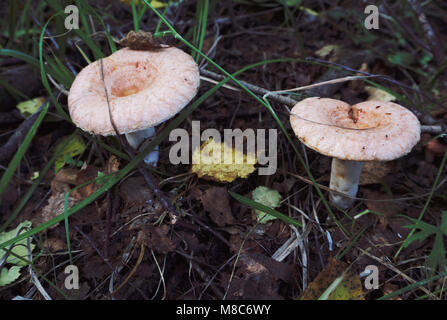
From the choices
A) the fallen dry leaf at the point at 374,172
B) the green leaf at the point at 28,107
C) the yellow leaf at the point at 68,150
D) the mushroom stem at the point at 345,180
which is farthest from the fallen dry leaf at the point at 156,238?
the green leaf at the point at 28,107

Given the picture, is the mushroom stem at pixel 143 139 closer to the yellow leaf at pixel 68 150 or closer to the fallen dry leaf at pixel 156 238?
the yellow leaf at pixel 68 150

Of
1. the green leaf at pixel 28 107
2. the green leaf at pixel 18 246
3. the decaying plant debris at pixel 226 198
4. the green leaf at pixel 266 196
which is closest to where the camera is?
the decaying plant debris at pixel 226 198

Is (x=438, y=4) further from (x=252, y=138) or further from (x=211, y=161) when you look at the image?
(x=211, y=161)

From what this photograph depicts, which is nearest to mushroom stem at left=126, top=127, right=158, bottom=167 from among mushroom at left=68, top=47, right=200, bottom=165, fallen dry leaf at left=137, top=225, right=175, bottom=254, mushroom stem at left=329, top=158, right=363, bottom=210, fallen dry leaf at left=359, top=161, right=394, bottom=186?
mushroom at left=68, top=47, right=200, bottom=165

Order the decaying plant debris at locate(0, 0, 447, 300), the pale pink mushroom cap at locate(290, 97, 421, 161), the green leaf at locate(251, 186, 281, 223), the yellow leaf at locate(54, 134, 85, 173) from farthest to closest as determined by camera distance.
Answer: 1. the yellow leaf at locate(54, 134, 85, 173)
2. the green leaf at locate(251, 186, 281, 223)
3. the decaying plant debris at locate(0, 0, 447, 300)
4. the pale pink mushroom cap at locate(290, 97, 421, 161)

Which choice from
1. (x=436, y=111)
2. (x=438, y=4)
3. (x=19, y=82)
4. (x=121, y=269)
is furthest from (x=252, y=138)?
(x=438, y=4)

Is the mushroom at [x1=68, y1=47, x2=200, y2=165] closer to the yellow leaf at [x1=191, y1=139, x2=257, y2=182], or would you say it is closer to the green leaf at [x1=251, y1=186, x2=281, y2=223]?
the yellow leaf at [x1=191, y1=139, x2=257, y2=182]
